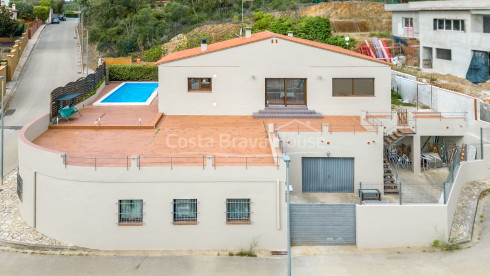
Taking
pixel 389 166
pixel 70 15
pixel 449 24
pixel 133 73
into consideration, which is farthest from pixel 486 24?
pixel 70 15

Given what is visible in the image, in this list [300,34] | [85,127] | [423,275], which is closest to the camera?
[423,275]

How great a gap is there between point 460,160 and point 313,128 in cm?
795

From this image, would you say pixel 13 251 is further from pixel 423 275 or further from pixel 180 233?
pixel 423 275

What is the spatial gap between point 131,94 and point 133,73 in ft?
25.9

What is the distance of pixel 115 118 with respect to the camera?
24984mm

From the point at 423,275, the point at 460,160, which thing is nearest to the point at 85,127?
the point at 423,275

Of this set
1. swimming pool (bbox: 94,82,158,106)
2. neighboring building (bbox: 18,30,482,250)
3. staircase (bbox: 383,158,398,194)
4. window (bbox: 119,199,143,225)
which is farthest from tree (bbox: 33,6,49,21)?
staircase (bbox: 383,158,398,194)

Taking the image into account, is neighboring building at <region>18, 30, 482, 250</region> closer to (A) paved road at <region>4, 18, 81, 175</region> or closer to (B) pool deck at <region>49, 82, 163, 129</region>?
(B) pool deck at <region>49, 82, 163, 129</region>

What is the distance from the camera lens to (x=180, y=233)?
1641 centimetres

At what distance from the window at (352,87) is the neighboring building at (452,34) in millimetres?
15778

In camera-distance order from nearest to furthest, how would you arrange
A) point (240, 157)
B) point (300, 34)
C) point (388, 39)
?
1. point (240, 157)
2. point (300, 34)
3. point (388, 39)

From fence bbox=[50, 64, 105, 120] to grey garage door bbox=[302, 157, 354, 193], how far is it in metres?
13.9

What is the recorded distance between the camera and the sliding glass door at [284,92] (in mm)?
25109

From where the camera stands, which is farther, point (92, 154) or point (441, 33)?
point (441, 33)
